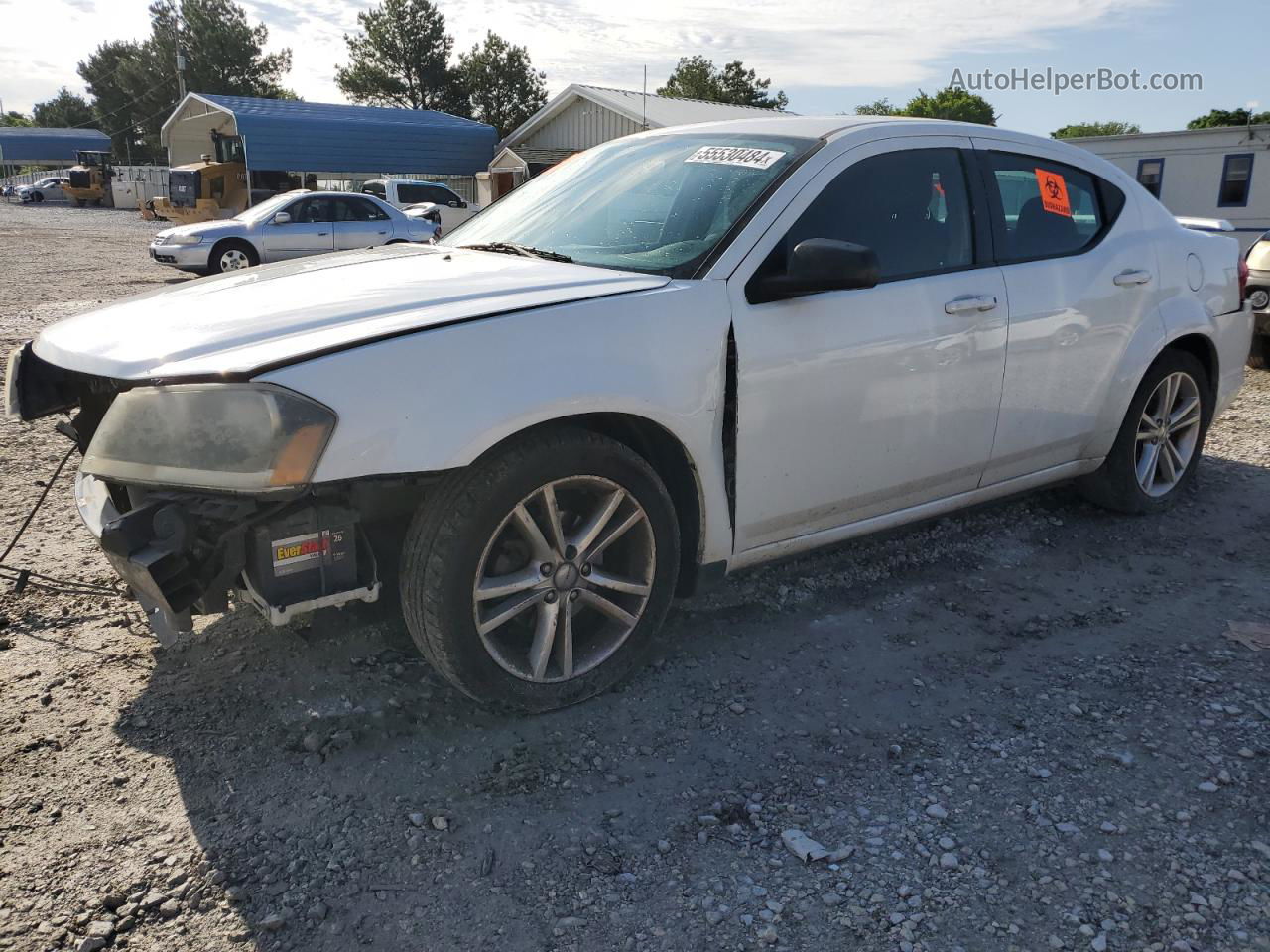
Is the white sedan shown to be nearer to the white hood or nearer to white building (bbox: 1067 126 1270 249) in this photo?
the white hood

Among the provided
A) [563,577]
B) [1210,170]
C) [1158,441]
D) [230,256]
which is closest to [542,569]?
[563,577]

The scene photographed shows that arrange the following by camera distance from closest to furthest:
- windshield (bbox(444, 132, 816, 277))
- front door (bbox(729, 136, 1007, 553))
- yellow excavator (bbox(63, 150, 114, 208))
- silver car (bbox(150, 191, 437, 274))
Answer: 1. front door (bbox(729, 136, 1007, 553))
2. windshield (bbox(444, 132, 816, 277))
3. silver car (bbox(150, 191, 437, 274))
4. yellow excavator (bbox(63, 150, 114, 208))

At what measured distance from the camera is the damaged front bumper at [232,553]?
2438mm

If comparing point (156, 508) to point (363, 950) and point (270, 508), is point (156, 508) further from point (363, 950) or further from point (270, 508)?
point (363, 950)

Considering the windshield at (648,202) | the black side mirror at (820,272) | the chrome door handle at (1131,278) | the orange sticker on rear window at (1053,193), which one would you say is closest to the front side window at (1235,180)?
the chrome door handle at (1131,278)

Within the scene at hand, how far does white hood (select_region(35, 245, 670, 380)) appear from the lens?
99.9 inches

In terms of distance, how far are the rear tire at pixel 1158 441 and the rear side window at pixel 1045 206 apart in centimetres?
78

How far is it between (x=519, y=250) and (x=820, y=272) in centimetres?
113

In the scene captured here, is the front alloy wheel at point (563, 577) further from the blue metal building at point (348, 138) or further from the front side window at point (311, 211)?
the blue metal building at point (348, 138)

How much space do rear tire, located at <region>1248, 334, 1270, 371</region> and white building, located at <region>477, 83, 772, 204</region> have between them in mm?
20109

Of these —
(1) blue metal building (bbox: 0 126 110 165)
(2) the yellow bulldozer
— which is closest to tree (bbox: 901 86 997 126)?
(2) the yellow bulldozer

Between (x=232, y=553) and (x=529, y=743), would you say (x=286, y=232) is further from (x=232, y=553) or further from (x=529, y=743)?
(x=529, y=743)

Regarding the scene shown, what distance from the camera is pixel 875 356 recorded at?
3371 millimetres

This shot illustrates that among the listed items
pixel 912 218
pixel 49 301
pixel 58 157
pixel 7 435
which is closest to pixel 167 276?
pixel 49 301
